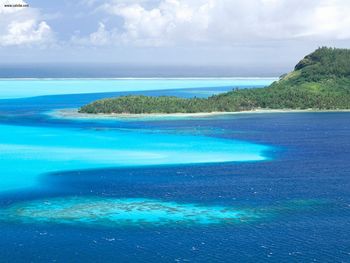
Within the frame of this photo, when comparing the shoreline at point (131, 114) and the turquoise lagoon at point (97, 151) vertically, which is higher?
the shoreline at point (131, 114)

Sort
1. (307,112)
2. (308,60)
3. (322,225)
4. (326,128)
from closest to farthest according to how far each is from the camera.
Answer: (322,225) < (326,128) < (307,112) < (308,60)

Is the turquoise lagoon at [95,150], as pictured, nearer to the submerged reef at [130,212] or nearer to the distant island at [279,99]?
the submerged reef at [130,212]

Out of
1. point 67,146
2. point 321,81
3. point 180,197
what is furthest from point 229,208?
point 321,81

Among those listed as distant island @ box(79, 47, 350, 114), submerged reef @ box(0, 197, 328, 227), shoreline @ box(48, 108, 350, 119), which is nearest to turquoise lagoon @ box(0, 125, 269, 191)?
submerged reef @ box(0, 197, 328, 227)

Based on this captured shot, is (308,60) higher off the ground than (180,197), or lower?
higher

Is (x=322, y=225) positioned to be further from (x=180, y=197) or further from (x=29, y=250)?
(x=29, y=250)

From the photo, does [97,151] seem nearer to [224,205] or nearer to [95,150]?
[95,150]

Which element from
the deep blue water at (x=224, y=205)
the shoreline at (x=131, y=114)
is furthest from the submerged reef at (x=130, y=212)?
the shoreline at (x=131, y=114)
